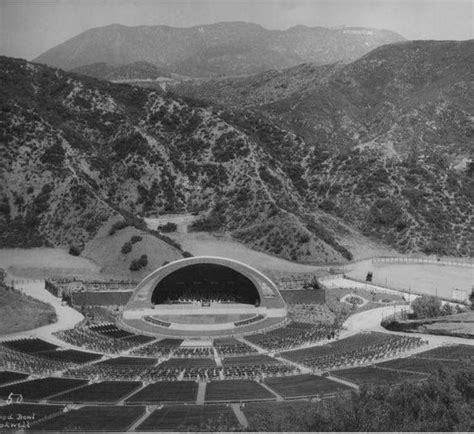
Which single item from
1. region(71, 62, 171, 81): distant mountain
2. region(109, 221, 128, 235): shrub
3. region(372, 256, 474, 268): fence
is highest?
region(71, 62, 171, 81): distant mountain

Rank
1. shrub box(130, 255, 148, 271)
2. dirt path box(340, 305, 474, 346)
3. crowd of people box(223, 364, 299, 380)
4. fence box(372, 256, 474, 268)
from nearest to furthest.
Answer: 1. crowd of people box(223, 364, 299, 380)
2. dirt path box(340, 305, 474, 346)
3. shrub box(130, 255, 148, 271)
4. fence box(372, 256, 474, 268)

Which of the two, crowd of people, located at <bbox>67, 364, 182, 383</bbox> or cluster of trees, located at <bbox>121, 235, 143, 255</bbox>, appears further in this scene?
cluster of trees, located at <bbox>121, 235, 143, 255</bbox>

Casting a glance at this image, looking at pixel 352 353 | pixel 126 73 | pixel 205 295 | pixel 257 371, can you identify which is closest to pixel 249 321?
pixel 205 295

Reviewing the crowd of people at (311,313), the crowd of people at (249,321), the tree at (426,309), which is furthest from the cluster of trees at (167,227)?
the tree at (426,309)

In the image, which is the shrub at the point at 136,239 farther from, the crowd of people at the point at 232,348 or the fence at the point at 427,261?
the crowd of people at the point at 232,348

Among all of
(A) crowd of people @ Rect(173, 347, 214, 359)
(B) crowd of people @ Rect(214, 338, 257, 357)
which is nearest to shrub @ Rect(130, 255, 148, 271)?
(B) crowd of people @ Rect(214, 338, 257, 357)

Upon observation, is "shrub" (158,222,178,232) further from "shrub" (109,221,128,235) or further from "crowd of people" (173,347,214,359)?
"crowd of people" (173,347,214,359)

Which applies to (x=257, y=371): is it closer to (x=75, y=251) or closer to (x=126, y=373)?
(x=126, y=373)
